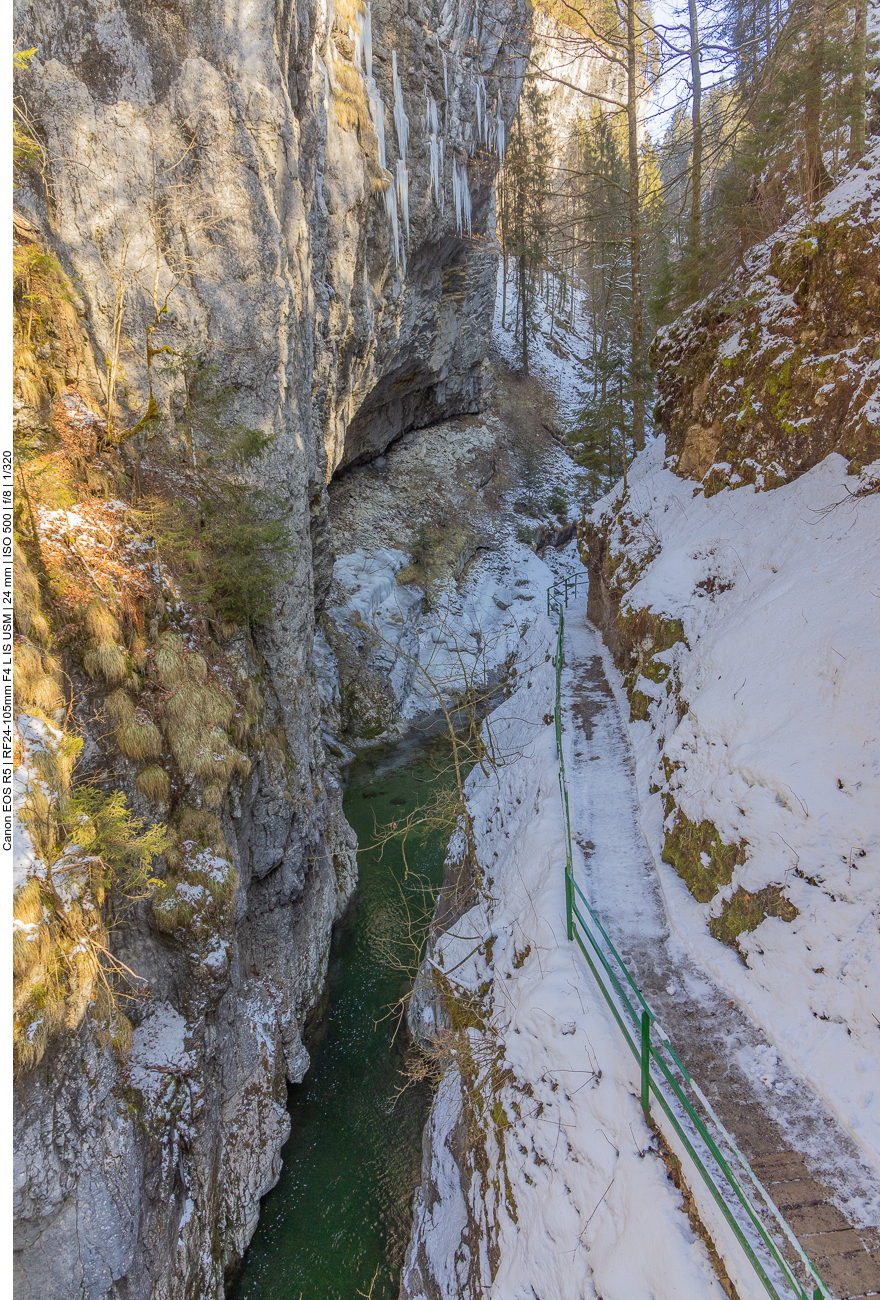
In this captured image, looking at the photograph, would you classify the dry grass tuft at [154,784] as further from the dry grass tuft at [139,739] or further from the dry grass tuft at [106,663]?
the dry grass tuft at [106,663]

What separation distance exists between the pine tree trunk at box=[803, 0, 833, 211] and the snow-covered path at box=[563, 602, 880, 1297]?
1061 centimetres

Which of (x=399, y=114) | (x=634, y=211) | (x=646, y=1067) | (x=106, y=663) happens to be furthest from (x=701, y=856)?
(x=399, y=114)

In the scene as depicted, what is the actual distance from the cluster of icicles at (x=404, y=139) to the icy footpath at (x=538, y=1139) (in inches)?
627

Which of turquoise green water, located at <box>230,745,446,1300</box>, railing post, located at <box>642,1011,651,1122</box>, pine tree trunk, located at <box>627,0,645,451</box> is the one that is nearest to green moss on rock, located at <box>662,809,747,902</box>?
railing post, located at <box>642,1011,651,1122</box>

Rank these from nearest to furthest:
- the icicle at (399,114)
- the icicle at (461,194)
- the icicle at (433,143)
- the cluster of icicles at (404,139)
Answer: the cluster of icicles at (404,139) < the icicle at (399,114) < the icicle at (433,143) < the icicle at (461,194)

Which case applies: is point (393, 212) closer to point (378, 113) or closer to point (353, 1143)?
point (378, 113)

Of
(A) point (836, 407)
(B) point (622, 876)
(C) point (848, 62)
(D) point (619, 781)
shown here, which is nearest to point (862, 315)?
(A) point (836, 407)

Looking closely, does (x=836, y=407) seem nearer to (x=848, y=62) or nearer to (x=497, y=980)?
(x=848, y=62)

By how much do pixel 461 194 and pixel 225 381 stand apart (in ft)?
57.5

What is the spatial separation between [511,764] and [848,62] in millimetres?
12866

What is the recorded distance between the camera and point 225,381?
30.8 ft

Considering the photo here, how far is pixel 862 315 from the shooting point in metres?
8.95

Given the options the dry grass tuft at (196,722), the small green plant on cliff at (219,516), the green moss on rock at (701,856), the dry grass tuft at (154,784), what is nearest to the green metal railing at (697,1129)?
the green moss on rock at (701,856)

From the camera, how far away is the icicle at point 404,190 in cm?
1738
